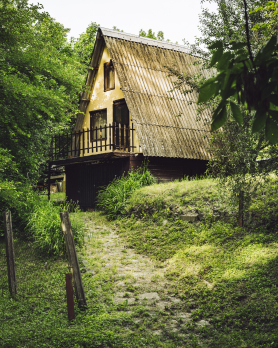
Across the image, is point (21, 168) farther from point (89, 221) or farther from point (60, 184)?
point (60, 184)

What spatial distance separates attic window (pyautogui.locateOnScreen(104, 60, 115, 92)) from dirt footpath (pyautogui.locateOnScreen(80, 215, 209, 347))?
9.72m

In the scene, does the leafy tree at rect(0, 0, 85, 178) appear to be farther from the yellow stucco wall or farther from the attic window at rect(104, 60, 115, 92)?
the attic window at rect(104, 60, 115, 92)

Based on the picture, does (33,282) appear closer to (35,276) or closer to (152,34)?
(35,276)

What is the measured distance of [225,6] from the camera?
11844mm

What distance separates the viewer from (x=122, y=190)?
561 inches

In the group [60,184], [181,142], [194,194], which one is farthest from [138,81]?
[60,184]

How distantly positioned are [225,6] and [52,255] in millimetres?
9329

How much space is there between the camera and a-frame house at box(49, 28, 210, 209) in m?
16.3

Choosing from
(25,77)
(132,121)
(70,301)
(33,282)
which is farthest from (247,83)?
(132,121)

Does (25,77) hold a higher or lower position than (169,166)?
higher

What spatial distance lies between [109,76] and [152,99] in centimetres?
312

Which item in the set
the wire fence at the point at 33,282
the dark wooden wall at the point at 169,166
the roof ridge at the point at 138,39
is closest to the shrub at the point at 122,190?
the dark wooden wall at the point at 169,166

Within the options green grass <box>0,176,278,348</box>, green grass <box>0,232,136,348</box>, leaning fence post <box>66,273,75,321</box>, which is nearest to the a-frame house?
green grass <box>0,176,278,348</box>

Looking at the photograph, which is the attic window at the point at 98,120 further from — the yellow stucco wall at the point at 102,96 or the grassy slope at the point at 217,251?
the grassy slope at the point at 217,251
